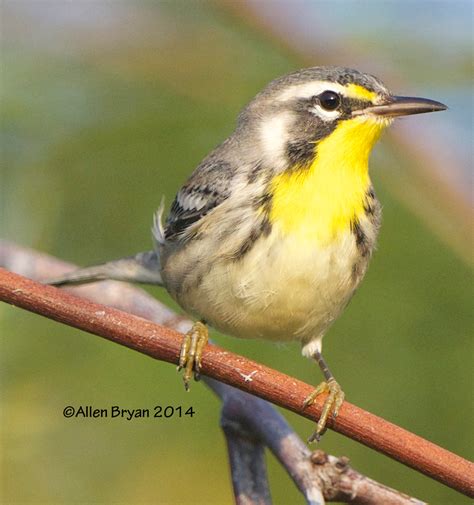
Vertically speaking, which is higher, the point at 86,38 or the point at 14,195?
the point at 86,38

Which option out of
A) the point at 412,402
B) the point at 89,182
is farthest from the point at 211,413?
the point at 89,182

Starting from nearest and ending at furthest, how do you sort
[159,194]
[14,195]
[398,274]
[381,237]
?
1. [398,274]
2. [381,237]
3. [159,194]
4. [14,195]

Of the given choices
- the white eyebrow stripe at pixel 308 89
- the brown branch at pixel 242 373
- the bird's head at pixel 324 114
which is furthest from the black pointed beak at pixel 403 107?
the brown branch at pixel 242 373

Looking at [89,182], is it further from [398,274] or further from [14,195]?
[398,274]

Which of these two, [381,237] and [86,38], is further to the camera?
[86,38]

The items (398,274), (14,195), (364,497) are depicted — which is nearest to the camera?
(364,497)

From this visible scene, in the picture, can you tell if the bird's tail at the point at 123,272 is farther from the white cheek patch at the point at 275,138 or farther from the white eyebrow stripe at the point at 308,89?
the white eyebrow stripe at the point at 308,89

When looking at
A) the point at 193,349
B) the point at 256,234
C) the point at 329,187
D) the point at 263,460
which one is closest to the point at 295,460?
the point at 263,460
